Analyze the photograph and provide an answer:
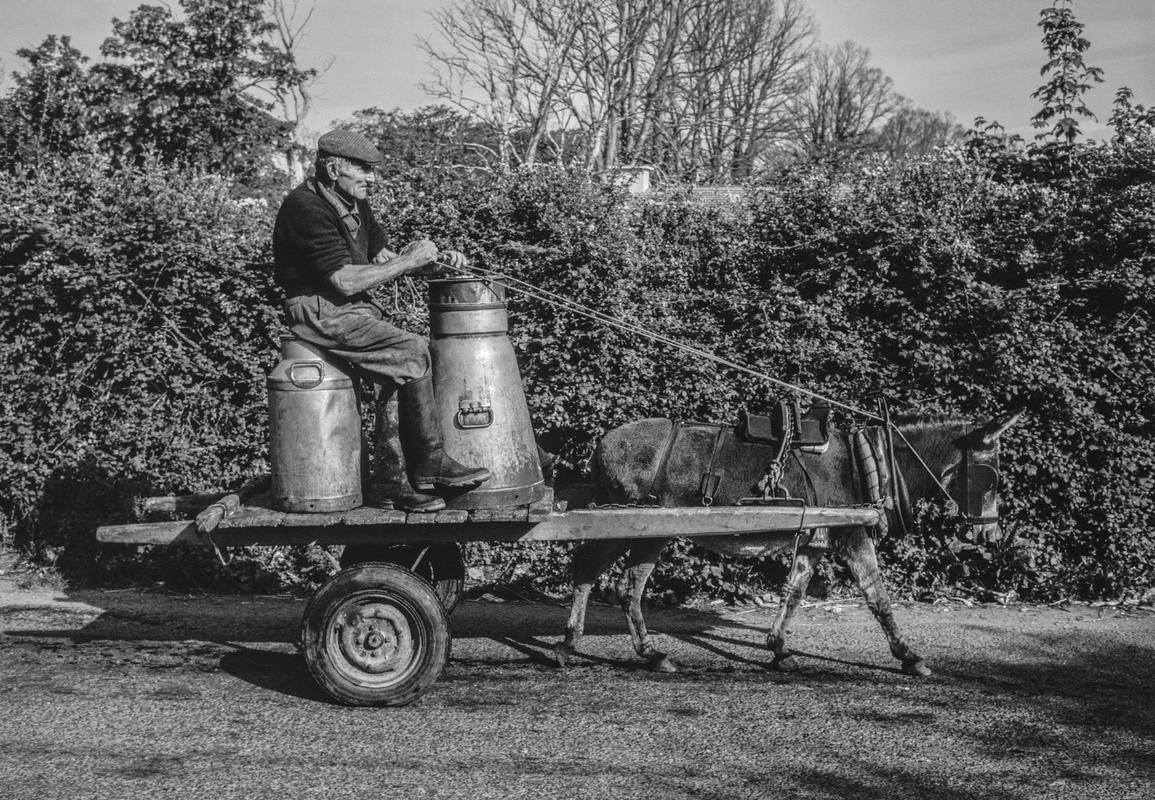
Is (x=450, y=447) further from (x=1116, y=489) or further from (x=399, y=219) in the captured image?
(x=1116, y=489)

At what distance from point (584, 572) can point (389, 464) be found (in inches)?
59.4

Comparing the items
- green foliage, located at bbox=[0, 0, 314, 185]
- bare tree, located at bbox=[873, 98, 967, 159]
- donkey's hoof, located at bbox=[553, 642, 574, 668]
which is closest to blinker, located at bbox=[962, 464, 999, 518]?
donkey's hoof, located at bbox=[553, 642, 574, 668]

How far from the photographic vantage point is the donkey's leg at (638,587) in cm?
589

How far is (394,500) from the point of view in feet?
16.7

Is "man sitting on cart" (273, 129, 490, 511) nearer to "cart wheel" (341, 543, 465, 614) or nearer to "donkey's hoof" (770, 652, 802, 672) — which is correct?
"cart wheel" (341, 543, 465, 614)

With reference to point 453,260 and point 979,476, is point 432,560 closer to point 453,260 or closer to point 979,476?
point 453,260

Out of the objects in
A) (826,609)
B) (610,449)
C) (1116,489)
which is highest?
(610,449)

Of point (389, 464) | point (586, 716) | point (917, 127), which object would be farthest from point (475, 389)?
point (917, 127)

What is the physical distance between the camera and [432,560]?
5.86m

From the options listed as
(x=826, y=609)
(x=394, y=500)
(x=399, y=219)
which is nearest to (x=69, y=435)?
(x=399, y=219)

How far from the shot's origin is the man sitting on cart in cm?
500

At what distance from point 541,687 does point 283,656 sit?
1546 mm

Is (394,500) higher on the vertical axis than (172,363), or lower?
lower

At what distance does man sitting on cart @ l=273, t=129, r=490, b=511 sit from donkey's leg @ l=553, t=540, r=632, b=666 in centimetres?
122
